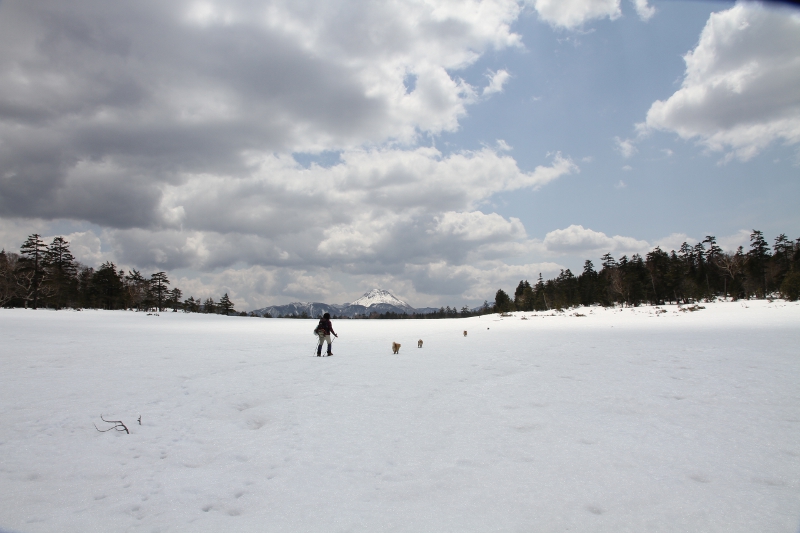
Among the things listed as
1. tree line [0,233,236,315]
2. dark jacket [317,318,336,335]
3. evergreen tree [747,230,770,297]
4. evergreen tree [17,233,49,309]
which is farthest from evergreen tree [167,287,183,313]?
evergreen tree [747,230,770,297]

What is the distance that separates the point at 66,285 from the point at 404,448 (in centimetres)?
8409

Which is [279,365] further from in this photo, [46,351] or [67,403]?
[46,351]

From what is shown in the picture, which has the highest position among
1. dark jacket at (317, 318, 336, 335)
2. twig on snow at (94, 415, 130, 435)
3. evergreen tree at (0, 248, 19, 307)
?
evergreen tree at (0, 248, 19, 307)

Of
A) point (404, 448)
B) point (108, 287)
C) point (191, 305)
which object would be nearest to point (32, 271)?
point (108, 287)

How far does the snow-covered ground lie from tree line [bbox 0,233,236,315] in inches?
2504

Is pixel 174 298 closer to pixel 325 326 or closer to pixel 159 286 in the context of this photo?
pixel 159 286

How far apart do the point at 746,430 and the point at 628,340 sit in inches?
508

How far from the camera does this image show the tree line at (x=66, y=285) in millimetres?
56188

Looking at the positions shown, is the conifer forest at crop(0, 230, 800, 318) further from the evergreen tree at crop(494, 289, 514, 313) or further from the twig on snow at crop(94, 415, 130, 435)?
the twig on snow at crop(94, 415, 130, 435)

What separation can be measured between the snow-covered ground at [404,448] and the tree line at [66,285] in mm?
63606

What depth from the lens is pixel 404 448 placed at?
21.7ft

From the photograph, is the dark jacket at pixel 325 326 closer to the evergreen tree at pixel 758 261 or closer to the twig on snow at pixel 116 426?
the twig on snow at pixel 116 426

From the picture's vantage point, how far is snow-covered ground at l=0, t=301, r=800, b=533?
4.56 meters

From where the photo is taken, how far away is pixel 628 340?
60.5 feet
